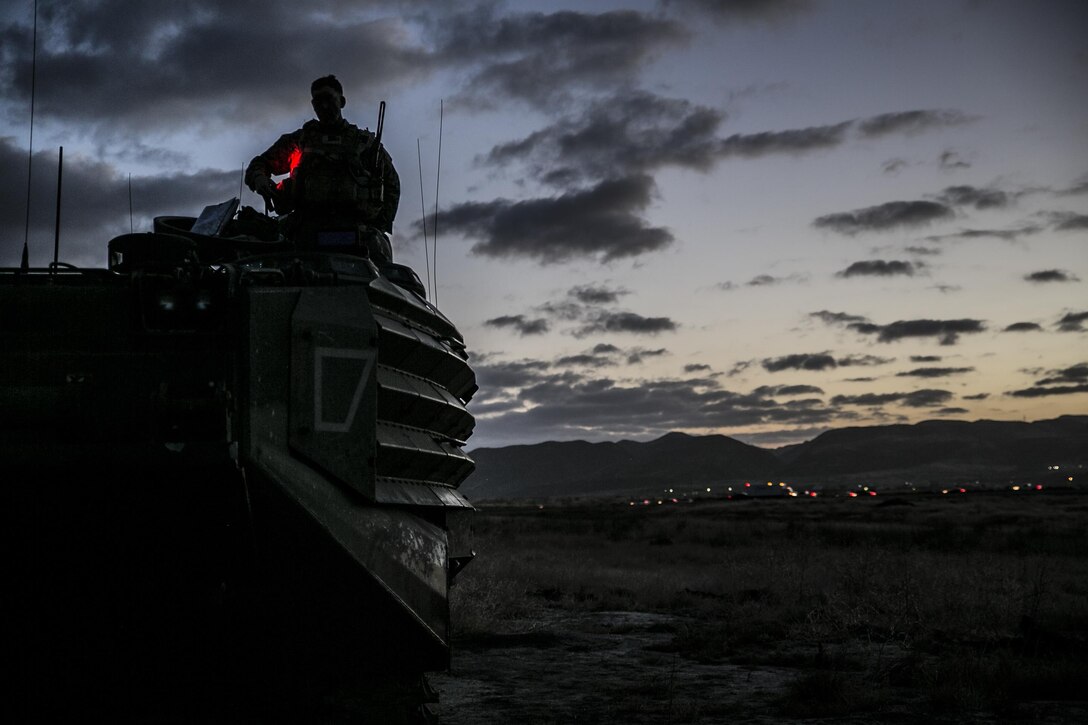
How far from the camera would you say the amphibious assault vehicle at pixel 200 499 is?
11.6ft

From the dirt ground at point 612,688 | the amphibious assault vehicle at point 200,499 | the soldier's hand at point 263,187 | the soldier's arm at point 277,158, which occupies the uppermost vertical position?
the soldier's arm at point 277,158

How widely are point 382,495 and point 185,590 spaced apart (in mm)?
810

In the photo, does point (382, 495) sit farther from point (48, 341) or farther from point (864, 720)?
point (864, 720)

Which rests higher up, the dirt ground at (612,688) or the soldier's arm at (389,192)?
the soldier's arm at (389,192)

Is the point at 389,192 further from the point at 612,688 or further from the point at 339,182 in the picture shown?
the point at 612,688

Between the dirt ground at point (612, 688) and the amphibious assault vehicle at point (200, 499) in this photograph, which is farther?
the dirt ground at point (612, 688)

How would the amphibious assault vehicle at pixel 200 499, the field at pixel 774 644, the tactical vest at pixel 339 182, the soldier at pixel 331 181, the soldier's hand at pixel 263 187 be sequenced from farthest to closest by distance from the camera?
the field at pixel 774 644 → the soldier's hand at pixel 263 187 → the tactical vest at pixel 339 182 → the soldier at pixel 331 181 → the amphibious assault vehicle at pixel 200 499

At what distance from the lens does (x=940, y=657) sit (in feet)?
35.9

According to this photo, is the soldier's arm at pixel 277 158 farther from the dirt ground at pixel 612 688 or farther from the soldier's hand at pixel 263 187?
the dirt ground at pixel 612 688

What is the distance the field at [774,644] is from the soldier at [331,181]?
14.1 ft

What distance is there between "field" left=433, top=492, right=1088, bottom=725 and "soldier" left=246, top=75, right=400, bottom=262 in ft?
14.1

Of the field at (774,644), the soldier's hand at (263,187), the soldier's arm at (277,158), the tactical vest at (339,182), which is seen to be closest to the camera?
the tactical vest at (339,182)

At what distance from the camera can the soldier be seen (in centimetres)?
595

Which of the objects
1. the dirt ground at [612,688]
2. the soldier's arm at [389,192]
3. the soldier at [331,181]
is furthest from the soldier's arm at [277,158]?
the dirt ground at [612,688]
